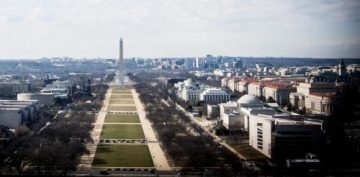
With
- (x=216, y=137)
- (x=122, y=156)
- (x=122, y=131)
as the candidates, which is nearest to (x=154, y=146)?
(x=122, y=156)

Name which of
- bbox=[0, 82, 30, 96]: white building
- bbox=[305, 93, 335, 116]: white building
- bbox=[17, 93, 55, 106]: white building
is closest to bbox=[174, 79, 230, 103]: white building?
bbox=[305, 93, 335, 116]: white building

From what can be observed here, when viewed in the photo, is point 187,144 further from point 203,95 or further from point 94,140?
point 203,95

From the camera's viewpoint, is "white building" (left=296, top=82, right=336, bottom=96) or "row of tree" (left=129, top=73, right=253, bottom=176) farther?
"white building" (left=296, top=82, right=336, bottom=96)

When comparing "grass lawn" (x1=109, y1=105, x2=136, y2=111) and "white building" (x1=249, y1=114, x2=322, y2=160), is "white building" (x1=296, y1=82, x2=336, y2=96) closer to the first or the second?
"grass lawn" (x1=109, y1=105, x2=136, y2=111)

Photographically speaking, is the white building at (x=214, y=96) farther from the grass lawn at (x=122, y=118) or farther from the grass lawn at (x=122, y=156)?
the grass lawn at (x=122, y=156)

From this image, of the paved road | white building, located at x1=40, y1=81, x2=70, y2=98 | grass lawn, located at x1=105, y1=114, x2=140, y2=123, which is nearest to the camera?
the paved road

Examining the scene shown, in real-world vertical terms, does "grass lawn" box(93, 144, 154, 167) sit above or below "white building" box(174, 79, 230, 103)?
below
